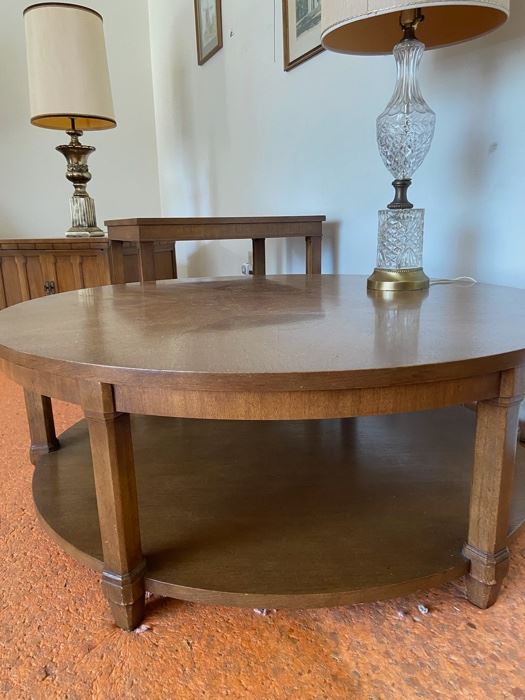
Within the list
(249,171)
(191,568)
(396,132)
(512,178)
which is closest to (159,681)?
(191,568)

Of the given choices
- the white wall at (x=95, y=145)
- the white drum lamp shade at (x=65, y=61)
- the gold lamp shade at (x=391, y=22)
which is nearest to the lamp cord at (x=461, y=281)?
the gold lamp shade at (x=391, y=22)

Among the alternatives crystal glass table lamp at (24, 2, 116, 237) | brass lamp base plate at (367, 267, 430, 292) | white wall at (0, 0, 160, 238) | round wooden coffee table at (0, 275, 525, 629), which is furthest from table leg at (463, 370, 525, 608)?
white wall at (0, 0, 160, 238)

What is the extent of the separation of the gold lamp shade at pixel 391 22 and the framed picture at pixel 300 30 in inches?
22.2

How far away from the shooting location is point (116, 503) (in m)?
0.68

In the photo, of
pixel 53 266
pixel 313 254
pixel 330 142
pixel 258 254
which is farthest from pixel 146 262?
pixel 53 266

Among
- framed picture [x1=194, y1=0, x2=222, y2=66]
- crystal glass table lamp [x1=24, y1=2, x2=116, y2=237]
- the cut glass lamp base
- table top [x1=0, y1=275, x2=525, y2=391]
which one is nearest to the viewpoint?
table top [x1=0, y1=275, x2=525, y2=391]

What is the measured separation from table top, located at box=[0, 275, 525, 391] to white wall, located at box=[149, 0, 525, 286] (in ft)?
0.92

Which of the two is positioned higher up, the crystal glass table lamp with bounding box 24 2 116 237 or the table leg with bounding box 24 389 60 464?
the crystal glass table lamp with bounding box 24 2 116 237

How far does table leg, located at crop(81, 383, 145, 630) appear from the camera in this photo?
64 cm

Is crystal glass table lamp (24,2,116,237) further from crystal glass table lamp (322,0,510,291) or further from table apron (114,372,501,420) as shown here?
table apron (114,372,501,420)

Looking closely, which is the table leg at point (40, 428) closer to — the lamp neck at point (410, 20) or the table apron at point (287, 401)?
the table apron at point (287, 401)

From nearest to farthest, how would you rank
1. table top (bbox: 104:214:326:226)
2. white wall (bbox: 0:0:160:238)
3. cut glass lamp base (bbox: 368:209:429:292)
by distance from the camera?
cut glass lamp base (bbox: 368:209:429:292), table top (bbox: 104:214:326:226), white wall (bbox: 0:0:160:238)

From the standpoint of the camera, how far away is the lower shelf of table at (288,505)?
725 millimetres

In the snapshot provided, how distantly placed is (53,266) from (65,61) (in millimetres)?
837
